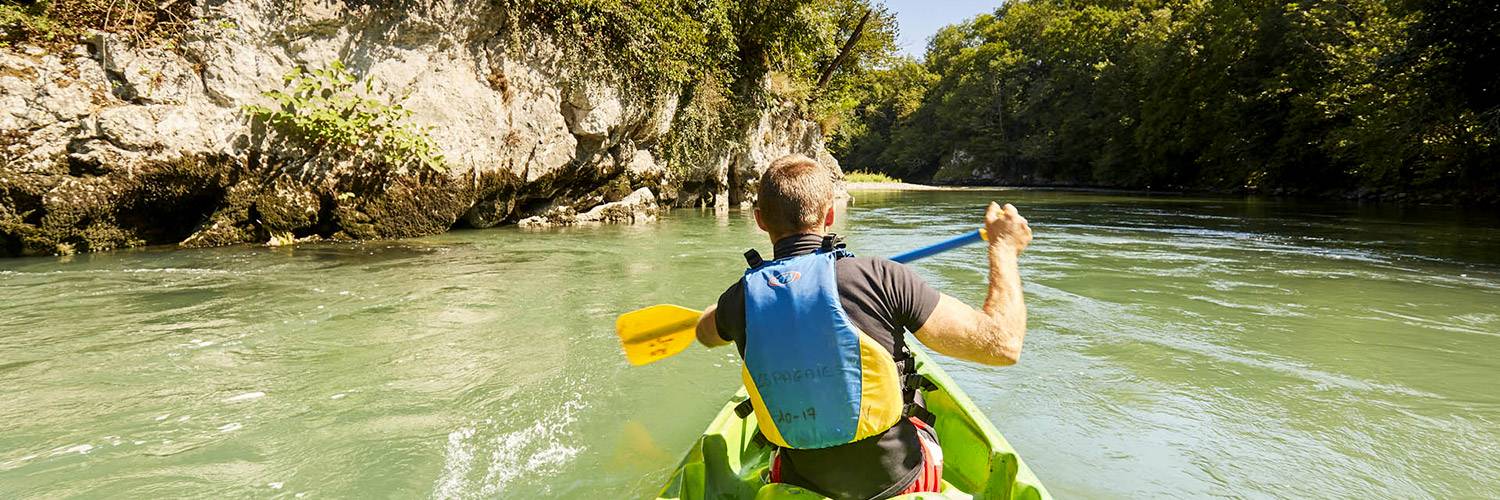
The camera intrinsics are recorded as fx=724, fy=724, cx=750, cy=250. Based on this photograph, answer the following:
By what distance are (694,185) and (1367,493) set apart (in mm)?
15108

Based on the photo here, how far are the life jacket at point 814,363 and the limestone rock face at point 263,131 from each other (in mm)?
7926

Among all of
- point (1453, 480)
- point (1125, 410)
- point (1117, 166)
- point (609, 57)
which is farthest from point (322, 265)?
point (1117, 166)

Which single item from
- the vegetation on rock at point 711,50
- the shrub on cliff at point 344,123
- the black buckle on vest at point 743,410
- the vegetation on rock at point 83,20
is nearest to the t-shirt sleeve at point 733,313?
the black buckle on vest at point 743,410

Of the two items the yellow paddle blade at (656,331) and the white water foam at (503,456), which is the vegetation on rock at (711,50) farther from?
the yellow paddle blade at (656,331)

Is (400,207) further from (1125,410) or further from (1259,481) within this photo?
(1259,481)

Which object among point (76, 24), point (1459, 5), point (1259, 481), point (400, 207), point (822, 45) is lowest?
point (1259, 481)

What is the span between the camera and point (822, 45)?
→ 18172mm

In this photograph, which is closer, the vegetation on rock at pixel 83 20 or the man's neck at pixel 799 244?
the man's neck at pixel 799 244

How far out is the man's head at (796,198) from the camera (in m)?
1.67

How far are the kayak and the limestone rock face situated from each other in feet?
24.4

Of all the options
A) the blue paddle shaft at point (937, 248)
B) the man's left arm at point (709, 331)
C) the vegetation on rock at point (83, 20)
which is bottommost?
the man's left arm at point (709, 331)

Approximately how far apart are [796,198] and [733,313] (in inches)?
12.1

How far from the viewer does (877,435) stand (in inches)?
62.4

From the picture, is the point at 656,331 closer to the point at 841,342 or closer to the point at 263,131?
the point at 841,342
